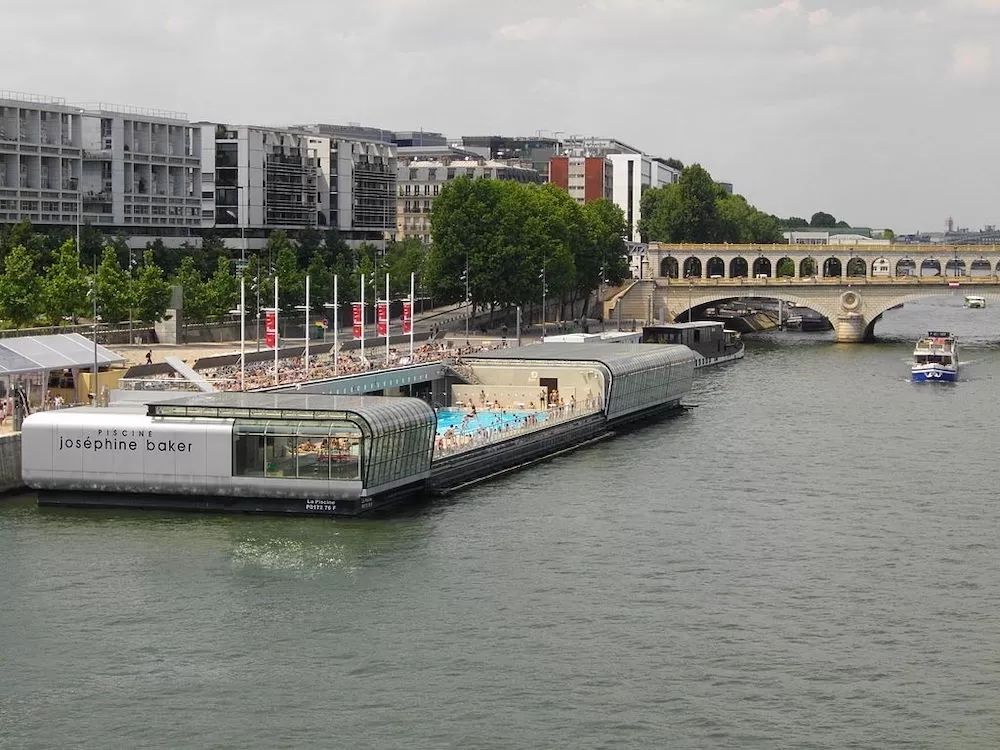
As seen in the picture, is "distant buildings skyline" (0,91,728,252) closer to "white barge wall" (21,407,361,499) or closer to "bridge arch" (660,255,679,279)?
"bridge arch" (660,255,679,279)

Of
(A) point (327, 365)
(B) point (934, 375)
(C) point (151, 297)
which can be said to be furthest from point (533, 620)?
(B) point (934, 375)

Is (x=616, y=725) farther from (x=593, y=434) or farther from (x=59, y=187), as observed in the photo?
(x=59, y=187)

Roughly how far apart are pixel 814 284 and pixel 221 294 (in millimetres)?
65149

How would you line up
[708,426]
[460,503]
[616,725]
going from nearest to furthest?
1. [616,725]
2. [460,503]
3. [708,426]

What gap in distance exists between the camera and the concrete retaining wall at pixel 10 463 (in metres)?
60.1

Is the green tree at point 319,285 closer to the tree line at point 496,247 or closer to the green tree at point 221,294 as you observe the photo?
the tree line at point 496,247

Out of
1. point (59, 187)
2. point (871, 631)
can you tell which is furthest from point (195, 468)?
point (59, 187)

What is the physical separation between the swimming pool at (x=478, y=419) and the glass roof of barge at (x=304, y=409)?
41.9ft

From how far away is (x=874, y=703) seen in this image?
39.0 m

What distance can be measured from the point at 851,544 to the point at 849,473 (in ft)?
51.4

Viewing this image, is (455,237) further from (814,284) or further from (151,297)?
(151,297)

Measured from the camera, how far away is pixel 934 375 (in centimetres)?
11062

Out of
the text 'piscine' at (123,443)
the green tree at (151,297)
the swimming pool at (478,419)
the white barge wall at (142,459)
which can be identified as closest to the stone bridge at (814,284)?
the green tree at (151,297)

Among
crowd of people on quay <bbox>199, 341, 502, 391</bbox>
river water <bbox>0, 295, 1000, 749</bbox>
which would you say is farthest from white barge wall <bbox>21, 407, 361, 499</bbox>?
crowd of people on quay <bbox>199, 341, 502, 391</bbox>
